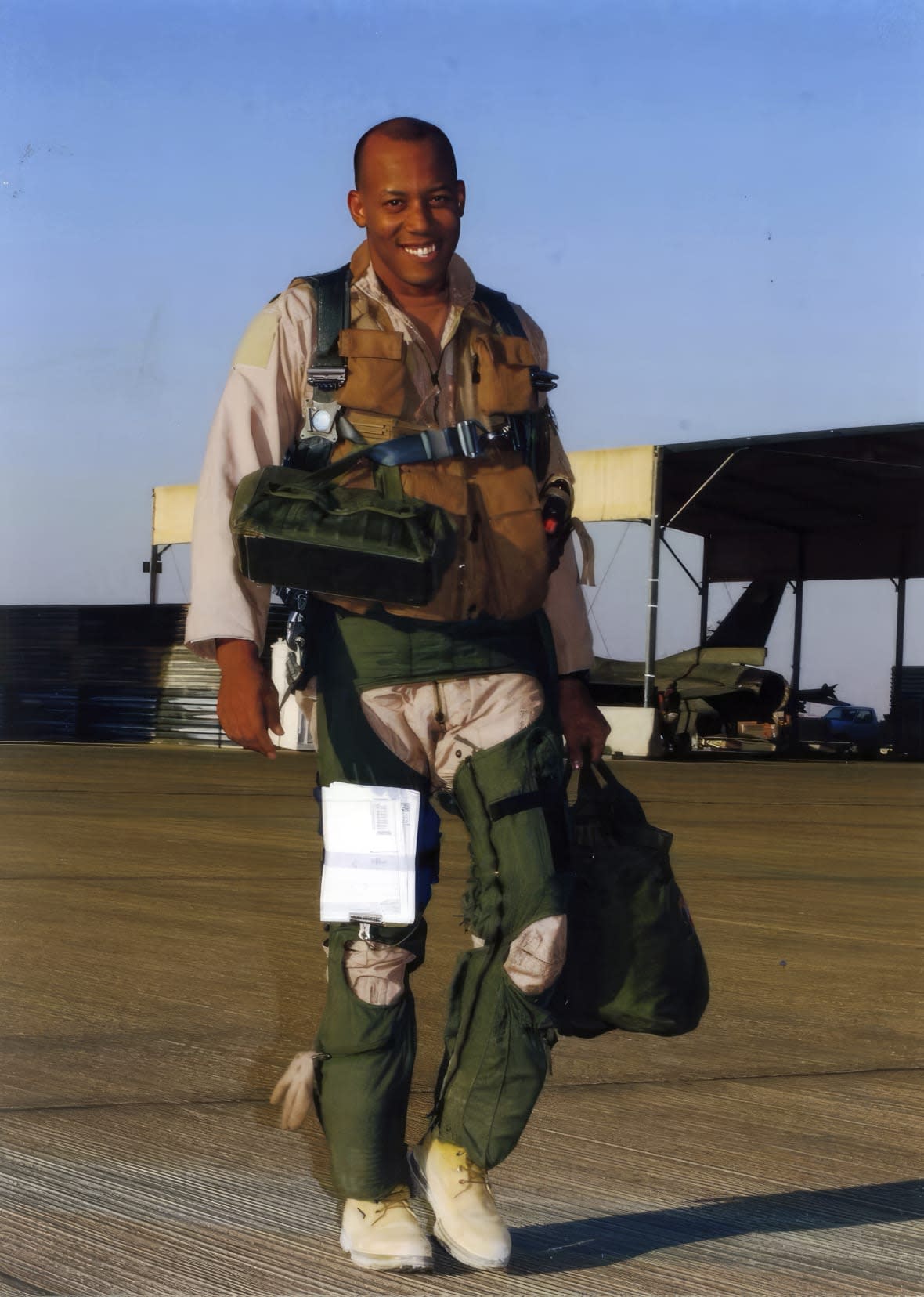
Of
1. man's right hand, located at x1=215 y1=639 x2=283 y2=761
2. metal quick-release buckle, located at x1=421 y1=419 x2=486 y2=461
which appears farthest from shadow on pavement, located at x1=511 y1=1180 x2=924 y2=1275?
metal quick-release buckle, located at x1=421 y1=419 x2=486 y2=461

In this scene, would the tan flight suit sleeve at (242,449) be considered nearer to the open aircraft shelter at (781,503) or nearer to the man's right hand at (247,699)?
the man's right hand at (247,699)

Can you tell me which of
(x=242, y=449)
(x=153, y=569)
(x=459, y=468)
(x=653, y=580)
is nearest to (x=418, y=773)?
(x=459, y=468)

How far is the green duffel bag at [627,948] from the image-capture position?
113 inches

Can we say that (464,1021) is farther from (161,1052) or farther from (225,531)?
(161,1052)

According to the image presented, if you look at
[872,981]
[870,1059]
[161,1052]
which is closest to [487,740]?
[161,1052]

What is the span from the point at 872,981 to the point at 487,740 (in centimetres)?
360

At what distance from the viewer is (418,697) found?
2.78m

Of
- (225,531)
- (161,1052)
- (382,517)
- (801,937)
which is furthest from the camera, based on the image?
(801,937)

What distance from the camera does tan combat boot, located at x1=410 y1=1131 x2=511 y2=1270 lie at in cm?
268

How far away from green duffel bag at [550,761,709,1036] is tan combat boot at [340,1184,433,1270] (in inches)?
16.6

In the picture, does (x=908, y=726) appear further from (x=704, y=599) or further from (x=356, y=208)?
(x=356, y=208)

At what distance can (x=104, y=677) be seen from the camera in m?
38.9

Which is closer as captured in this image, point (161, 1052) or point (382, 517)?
point (382, 517)

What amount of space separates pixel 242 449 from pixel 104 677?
122 feet
